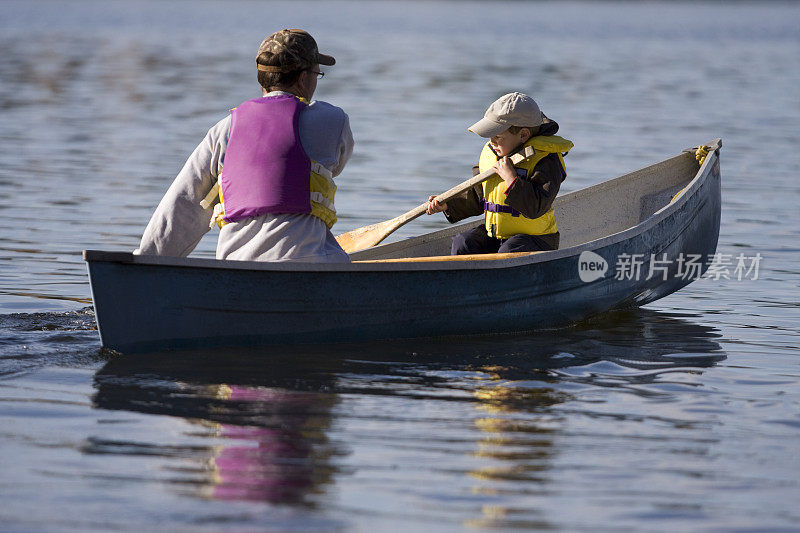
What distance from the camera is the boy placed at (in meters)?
6.20

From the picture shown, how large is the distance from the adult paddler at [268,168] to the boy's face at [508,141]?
1235 mm

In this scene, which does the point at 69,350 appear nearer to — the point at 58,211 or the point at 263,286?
the point at 263,286

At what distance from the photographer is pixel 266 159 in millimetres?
5223

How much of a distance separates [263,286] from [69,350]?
100 centimetres

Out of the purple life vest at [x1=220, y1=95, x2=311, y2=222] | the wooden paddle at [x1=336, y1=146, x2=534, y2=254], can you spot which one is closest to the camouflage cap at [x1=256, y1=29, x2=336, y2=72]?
the purple life vest at [x1=220, y1=95, x2=311, y2=222]

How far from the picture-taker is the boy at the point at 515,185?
6195 mm

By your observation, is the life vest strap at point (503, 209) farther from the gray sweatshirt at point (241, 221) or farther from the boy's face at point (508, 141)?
the gray sweatshirt at point (241, 221)

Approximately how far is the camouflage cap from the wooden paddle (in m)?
1.46

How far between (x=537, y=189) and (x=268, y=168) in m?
1.62

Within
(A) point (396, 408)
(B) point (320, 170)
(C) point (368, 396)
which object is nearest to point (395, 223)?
(B) point (320, 170)

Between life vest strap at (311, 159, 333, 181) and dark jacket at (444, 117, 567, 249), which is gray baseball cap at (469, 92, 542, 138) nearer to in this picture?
dark jacket at (444, 117, 567, 249)

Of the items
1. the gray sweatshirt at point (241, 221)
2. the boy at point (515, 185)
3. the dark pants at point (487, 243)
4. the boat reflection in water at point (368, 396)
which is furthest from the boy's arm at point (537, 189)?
the gray sweatshirt at point (241, 221)

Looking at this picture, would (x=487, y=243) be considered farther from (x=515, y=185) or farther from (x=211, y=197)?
(x=211, y=197)

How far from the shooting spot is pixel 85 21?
4531cm
